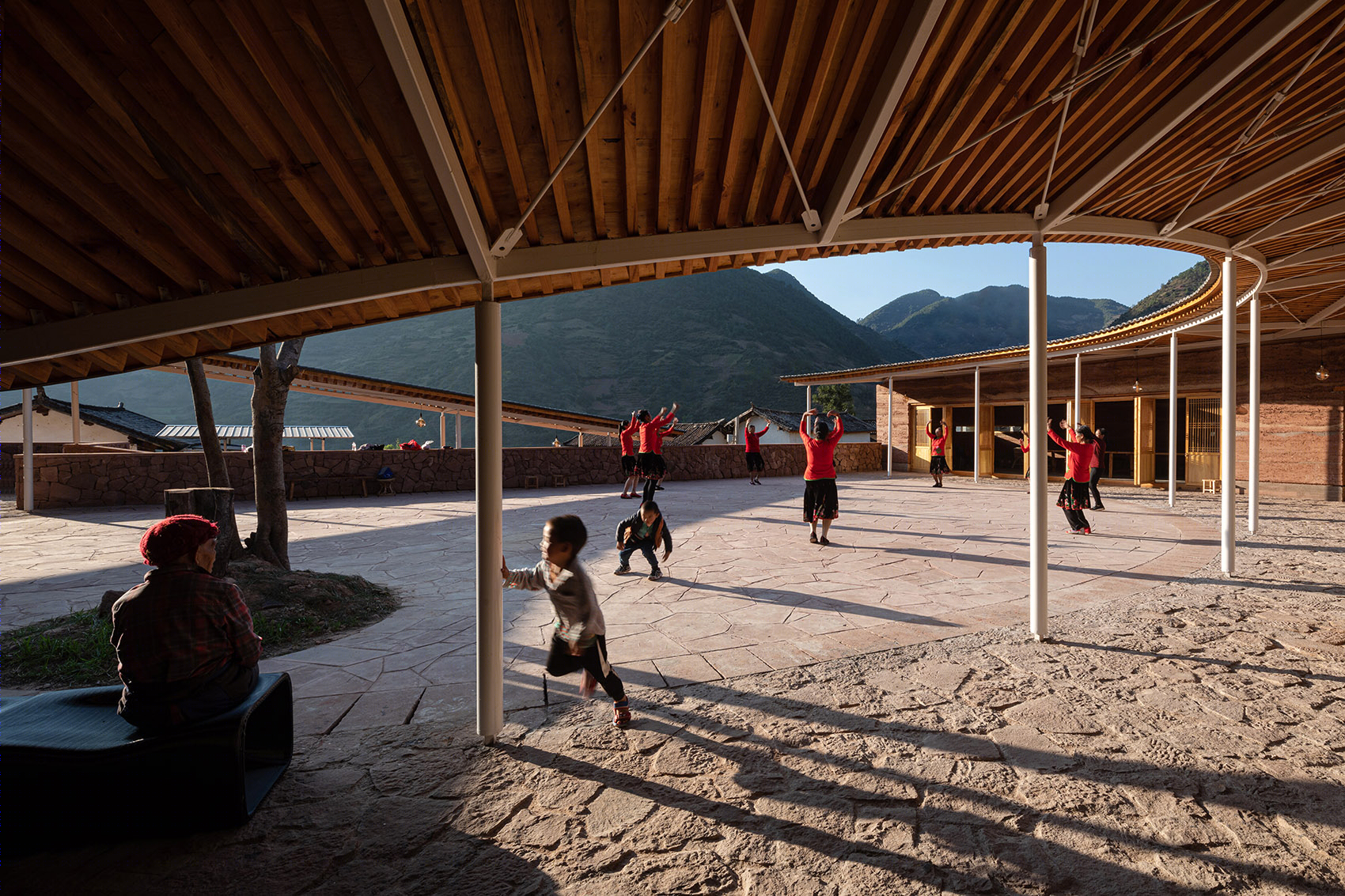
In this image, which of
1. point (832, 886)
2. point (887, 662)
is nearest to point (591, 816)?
point (832, 886)

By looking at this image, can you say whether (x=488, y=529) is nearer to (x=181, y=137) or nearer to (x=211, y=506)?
(x=181, y=137)

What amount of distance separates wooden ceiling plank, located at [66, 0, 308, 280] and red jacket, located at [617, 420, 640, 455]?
28.5 feet

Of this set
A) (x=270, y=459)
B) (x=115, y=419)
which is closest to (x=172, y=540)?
(x=270, y=459)

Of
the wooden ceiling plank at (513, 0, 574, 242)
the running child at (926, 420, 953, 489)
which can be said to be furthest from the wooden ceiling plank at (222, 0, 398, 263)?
the running child at (926, 420, 953, 489)

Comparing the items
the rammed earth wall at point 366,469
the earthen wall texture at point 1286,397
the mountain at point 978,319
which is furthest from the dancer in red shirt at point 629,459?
the mountain at point 978,319

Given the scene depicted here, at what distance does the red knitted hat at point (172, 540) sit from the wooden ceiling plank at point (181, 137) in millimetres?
1124

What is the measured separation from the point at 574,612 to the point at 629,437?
33.1ft

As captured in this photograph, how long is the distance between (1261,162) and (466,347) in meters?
84.9

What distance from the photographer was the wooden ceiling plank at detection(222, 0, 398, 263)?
1582 mm

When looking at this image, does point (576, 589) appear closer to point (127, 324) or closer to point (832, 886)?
point (832, 886)

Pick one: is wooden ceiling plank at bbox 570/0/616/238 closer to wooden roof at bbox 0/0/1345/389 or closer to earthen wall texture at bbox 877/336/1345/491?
wooden roof at bbox 0/0/1345/389

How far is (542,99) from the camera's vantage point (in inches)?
79.5

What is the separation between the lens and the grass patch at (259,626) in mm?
3658

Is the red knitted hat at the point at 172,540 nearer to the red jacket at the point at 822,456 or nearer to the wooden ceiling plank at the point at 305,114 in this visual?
the wooden ceiling plank at the point at 305,114
